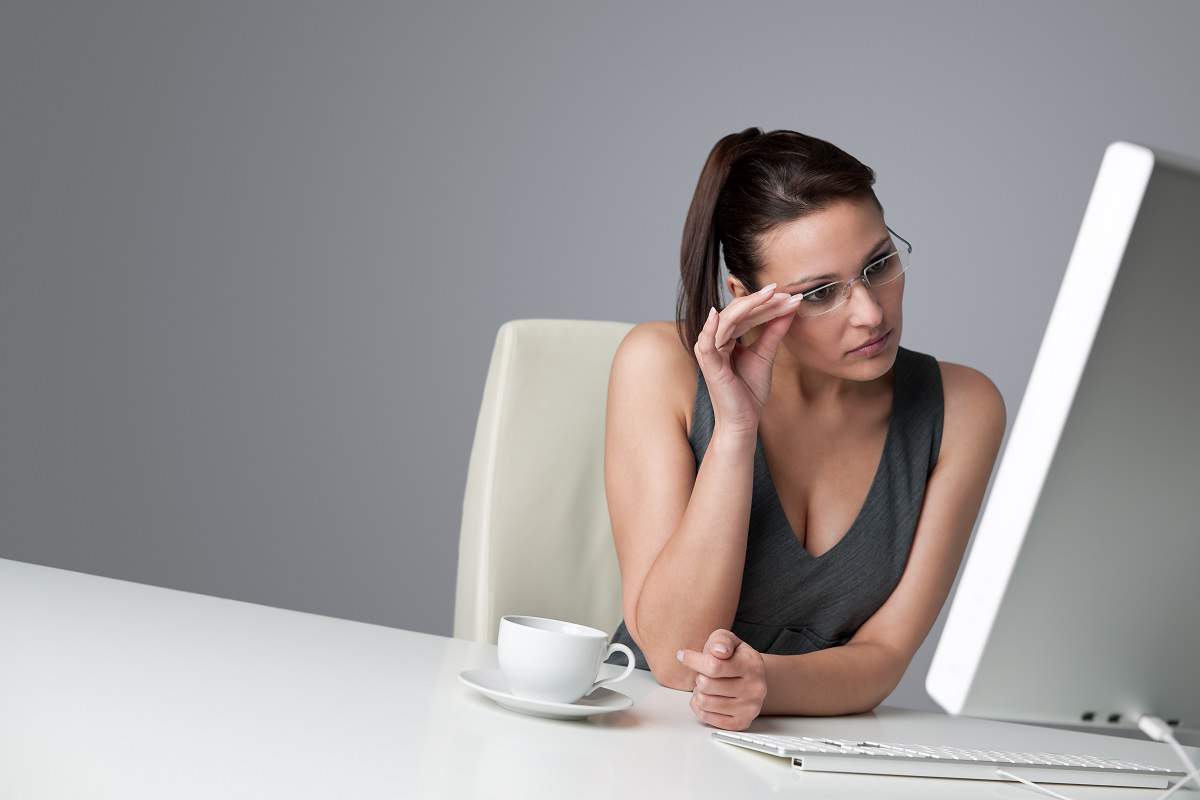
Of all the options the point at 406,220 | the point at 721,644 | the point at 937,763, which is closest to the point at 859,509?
the point at 721,644

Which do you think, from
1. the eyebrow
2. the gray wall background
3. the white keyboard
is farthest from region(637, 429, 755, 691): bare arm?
the gray wall background

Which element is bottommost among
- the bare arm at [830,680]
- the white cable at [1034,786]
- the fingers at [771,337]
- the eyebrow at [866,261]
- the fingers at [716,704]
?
the bare arm at [830,680]

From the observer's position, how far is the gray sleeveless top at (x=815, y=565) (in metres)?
1.54

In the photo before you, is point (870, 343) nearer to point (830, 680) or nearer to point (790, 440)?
point (790, 440)

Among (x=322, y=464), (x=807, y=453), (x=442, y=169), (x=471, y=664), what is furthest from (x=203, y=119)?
(x=471, y=664)

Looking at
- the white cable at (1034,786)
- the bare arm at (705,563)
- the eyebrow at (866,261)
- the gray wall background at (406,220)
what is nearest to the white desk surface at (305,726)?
the white cable at (1034,786)

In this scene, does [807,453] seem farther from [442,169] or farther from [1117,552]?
[442,169]

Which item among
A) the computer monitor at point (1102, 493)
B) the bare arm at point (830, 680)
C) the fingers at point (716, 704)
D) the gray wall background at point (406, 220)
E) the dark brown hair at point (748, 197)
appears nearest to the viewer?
the computer monitor at point (1102, 493)

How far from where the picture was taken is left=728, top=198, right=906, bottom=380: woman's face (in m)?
1.46

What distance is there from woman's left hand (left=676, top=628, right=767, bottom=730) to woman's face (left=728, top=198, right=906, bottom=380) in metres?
0.50

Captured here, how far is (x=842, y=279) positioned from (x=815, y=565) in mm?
366

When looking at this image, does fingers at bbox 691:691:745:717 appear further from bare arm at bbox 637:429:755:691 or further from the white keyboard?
bare arm at bbox 637:429:755:691

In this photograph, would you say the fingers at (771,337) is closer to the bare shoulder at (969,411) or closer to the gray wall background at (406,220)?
the bare shoulder at (969,411)

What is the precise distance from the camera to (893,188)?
347cm
